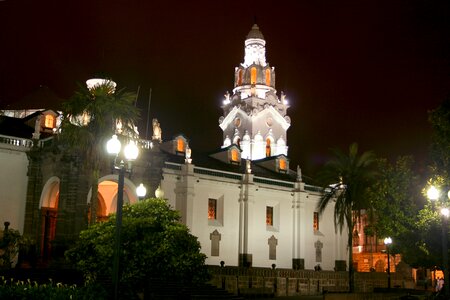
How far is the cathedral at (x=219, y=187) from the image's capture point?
1583 inches

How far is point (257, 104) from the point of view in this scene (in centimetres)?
6931

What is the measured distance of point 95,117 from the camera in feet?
101

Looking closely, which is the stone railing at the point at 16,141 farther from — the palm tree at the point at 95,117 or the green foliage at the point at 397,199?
the green foliage at the point at 397,199

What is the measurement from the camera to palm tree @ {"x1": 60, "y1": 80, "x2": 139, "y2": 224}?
101 ft

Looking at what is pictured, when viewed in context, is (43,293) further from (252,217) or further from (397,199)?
(252,217)

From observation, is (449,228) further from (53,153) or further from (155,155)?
(53,153)

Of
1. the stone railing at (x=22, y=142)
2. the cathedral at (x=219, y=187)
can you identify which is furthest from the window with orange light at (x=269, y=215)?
the stone railing at (x=22, y=142)

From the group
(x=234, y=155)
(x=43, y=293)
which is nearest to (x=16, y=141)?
(x=234, y=155)

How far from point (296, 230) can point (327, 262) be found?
214 inches

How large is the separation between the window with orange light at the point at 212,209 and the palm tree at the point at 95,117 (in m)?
20.1

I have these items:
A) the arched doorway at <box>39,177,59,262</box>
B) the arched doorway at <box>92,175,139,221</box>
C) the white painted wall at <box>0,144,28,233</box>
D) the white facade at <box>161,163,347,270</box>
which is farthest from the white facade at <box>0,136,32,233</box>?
the white facade at <box>161,163,347,270</box>

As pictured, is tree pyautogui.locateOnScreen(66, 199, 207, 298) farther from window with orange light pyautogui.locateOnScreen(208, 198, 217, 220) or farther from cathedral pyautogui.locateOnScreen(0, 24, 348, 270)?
window with orange light pyautogui.locateOnScreen(208, 198, 217, 220)

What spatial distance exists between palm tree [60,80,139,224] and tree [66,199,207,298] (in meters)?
5.72

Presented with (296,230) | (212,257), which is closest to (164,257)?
(212,257)
